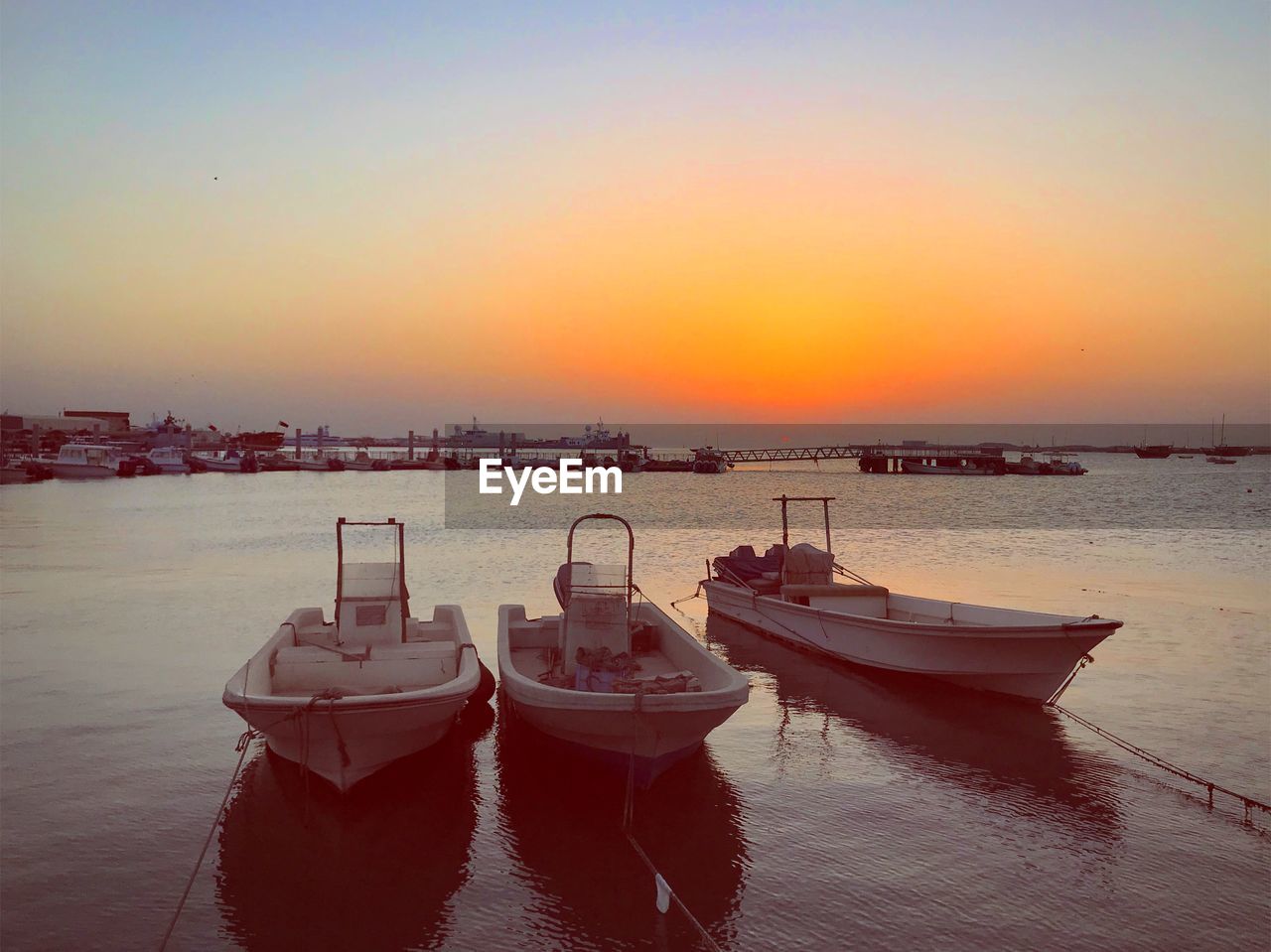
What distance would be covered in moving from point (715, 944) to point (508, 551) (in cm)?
2868

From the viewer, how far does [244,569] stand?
2780 centimetres

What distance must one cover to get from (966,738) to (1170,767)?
227 centimetres

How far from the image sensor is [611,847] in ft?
27.5

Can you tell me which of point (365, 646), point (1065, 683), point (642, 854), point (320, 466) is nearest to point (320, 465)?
point (320, 466)

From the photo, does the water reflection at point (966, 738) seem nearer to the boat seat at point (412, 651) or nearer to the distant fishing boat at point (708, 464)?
the boat seat at point (412, 651)

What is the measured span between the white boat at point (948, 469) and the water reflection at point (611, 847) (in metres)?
114

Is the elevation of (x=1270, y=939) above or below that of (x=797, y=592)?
below

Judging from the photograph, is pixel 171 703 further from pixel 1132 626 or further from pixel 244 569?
pixel 1132 626

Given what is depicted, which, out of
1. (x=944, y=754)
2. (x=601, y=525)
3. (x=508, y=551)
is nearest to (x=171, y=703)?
(x=944, y=754)

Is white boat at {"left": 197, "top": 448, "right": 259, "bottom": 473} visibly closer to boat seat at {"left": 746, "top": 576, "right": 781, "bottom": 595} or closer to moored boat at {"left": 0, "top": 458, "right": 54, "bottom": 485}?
moored boat at {"left": 0, "top": 458, "right": 54, "bottom": 485}

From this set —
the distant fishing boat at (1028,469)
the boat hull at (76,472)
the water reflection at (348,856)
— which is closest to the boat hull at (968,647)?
the water reflection at (348,856)

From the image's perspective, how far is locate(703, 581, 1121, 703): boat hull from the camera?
40.3ft

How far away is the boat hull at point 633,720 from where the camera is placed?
29.2 feet

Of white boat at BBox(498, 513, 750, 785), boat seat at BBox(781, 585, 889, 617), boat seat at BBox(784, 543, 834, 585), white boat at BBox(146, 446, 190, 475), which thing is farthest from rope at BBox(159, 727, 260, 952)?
white boat at BBox(146, 446, 190, 475)
